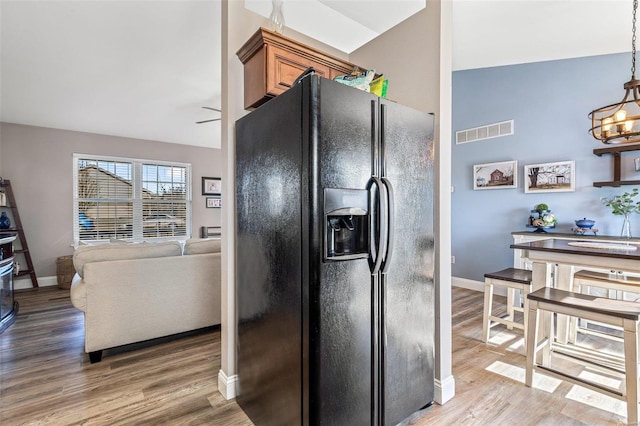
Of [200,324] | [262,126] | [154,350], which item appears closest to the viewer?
[262,126]

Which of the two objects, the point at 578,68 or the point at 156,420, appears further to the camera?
the point at 578,68

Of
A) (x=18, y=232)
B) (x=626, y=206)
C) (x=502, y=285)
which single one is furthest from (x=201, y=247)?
(x=626, y=206)

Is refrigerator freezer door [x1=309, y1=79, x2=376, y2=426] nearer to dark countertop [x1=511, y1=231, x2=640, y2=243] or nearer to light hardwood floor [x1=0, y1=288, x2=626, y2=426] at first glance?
light hardwood floor [x1=0, y1=288, x2=626, y2=426]

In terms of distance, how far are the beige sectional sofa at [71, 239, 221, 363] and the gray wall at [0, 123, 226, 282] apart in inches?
123

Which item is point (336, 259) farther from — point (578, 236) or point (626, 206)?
point (626, 206)

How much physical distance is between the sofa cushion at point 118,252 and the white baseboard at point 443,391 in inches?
97.1

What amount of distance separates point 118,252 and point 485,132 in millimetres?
4763

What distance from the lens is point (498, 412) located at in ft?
6.05

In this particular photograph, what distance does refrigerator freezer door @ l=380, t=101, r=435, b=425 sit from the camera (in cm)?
160

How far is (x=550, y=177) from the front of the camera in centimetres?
382

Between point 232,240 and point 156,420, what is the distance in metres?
1.13

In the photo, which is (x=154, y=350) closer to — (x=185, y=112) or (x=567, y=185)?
(x=185, y=112)

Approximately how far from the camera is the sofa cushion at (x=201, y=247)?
3.02 metres

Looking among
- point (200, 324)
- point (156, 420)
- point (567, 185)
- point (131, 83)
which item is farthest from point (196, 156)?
point (567, 185)
